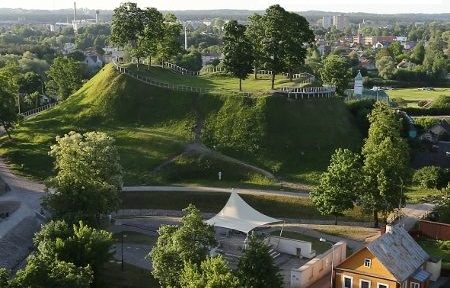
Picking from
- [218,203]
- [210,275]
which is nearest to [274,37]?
[218,203]

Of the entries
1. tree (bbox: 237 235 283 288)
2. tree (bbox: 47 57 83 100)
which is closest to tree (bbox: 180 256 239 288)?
tree (bbox: 237 235 283 288)

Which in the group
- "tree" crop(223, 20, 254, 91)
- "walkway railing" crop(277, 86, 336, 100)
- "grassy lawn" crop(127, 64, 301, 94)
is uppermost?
"tree" crop(223, 20, 254, 91)

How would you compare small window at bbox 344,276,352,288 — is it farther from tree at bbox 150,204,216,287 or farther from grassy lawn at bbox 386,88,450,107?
grassy lawn at bbox 386,88,450,107

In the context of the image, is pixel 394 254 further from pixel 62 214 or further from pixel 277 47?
pixel 277 47

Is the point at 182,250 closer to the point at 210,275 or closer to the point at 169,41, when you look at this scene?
the point at 210,275

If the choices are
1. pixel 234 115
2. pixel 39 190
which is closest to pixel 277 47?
pixel 234 115

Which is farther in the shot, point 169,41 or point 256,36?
point 169,41

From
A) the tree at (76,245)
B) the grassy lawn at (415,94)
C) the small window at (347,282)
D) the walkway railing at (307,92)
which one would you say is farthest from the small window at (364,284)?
the grassy lawn at (415,94)

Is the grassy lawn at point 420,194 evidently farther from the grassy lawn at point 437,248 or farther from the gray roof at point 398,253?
the gray roof at point 398,253
